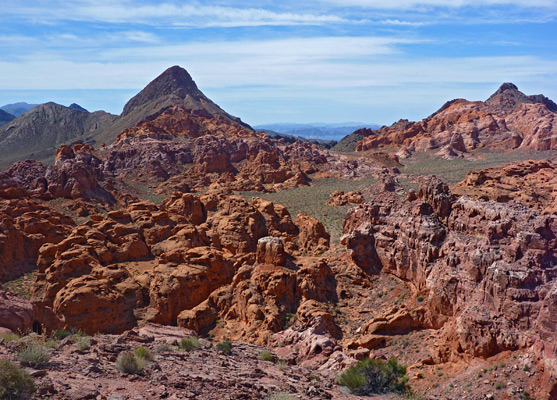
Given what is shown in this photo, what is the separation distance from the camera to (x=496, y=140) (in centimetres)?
10150

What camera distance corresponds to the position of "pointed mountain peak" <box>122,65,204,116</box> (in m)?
160

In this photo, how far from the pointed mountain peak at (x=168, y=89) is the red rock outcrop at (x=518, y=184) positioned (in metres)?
122

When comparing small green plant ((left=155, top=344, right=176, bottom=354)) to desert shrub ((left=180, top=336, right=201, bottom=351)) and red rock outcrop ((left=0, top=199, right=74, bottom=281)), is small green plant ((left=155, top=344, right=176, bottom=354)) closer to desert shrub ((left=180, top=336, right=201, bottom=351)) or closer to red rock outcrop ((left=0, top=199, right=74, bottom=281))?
desert shrub ((left=180, top=336, right=201, bottom=351))

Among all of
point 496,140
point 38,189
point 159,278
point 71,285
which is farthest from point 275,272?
point 496,140

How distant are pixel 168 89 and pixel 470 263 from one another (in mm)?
156099

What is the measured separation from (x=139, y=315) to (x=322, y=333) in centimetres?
1099

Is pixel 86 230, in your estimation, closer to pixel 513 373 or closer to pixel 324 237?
pixel 324 237

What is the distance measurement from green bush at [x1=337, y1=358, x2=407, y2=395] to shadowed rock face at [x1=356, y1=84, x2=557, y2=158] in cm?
8367

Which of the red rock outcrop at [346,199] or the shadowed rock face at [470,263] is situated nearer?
the shadowed rock face at [470,263]

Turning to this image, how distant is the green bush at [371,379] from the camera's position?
640 inches

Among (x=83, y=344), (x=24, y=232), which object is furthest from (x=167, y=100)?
(x=83, y=344)

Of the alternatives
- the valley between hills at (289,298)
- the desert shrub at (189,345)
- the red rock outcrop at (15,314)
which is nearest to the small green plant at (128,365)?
the valley between hills at (289,298)

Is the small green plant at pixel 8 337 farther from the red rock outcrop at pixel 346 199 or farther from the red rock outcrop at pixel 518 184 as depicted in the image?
the red rock outcrop at pixel 346 199

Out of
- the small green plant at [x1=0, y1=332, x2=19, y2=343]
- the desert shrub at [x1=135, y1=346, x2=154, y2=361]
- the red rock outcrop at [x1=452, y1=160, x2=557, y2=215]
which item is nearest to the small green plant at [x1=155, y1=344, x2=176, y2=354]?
the desert shrub at [x1=135, y1=346, x2=154, y2=361]
